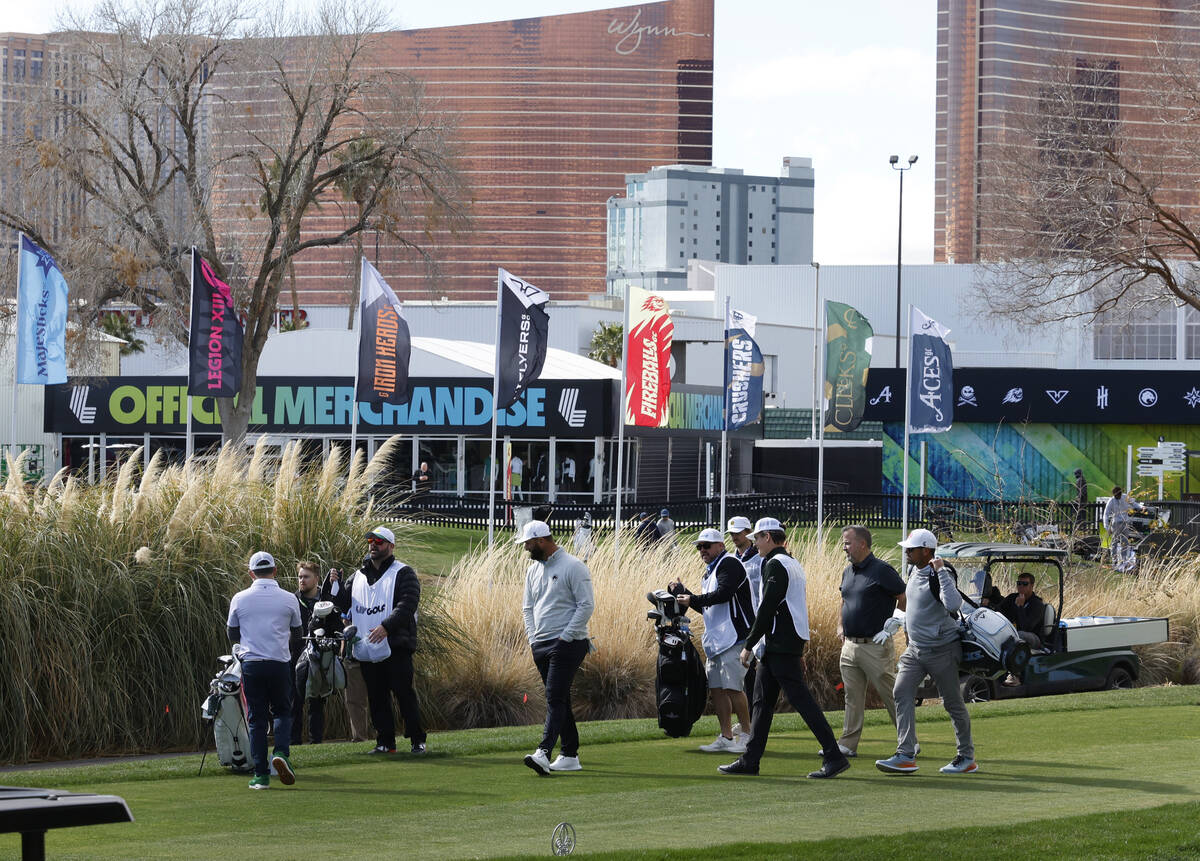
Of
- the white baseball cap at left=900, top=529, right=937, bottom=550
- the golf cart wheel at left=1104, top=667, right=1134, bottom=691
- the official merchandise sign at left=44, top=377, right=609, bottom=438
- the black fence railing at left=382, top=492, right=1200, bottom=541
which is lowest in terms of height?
the golf cart wheel at left=1104, top=667, right=1134, bottom=691

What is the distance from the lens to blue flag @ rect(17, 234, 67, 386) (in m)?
24.2

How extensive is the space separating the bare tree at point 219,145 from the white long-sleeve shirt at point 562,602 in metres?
26.1

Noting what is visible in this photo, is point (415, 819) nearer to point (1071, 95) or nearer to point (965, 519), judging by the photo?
point (1071, 95)

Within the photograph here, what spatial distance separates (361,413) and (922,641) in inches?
1262

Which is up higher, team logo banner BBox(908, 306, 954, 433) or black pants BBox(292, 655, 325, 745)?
team logo banner BBox(908, 306, 954, 433)

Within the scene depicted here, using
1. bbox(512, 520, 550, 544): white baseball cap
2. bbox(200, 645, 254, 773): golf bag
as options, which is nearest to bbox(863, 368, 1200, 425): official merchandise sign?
bbox(512, 520, 550, 544): white baseball cap

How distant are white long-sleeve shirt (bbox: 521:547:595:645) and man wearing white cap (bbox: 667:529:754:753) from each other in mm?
1191

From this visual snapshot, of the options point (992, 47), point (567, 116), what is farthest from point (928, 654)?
point (567, 116)

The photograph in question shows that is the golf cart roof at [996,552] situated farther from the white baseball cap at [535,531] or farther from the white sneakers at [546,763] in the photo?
the white baseball cap at [535,531]

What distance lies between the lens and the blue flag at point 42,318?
2416cm

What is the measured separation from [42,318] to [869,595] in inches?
689

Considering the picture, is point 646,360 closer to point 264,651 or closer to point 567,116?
point 264,651

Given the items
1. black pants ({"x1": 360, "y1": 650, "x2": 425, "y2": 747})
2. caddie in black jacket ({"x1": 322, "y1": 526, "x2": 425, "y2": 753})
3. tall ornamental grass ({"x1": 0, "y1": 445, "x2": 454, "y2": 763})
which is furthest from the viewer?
tall ornamental grass ({"x1": 0, "y1": 445, "x2": 454, "y2": 763})

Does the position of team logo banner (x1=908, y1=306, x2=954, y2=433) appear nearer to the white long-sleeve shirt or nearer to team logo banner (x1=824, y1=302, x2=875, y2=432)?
team logo banner (x1=824, y1=302, x2=875, y2=432)
